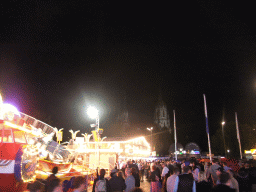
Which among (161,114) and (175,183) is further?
(161,114)

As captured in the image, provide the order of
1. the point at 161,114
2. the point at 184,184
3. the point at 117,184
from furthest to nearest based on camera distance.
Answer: the point at 161,114 < the point at 117,184 < the point at 184,184

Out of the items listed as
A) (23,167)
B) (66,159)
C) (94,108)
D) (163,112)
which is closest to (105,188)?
(23,167)

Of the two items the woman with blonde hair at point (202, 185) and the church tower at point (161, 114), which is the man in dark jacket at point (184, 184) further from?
the church tower at point (161, 114)

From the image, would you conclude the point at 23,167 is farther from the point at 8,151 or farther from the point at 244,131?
the point at 244,131

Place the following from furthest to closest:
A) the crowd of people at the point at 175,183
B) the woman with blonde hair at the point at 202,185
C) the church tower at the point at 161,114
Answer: the church tower at the point at 161,114 → the woman with blonde hair at the point at 202,185 → the crowd of people at the point at 175,183

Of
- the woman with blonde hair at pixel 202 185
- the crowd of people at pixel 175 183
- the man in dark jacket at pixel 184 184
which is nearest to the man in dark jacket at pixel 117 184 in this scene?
the crowd of people at pixel 175 183

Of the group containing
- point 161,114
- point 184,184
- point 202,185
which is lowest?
point 202,185

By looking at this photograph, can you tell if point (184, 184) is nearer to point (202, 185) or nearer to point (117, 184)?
point (202, 185)

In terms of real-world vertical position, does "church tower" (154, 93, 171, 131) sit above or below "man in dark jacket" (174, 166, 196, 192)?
above

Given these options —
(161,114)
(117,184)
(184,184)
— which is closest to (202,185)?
(184,184)

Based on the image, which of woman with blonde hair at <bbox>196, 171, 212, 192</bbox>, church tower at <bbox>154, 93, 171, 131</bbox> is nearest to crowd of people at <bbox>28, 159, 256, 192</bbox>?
woman with blonde hair at <bbox>196, 171, 212, 192</bbox>

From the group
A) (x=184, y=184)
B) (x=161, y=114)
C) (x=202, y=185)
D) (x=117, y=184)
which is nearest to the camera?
(x=184, y=184)

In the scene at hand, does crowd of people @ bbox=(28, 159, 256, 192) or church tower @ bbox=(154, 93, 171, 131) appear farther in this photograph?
church tower @ bbox=(154, 93, 171, 131)

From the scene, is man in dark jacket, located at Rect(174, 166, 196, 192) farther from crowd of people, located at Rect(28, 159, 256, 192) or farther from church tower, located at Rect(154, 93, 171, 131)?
church tower, located at Rect(154, 93, 171, 131)
